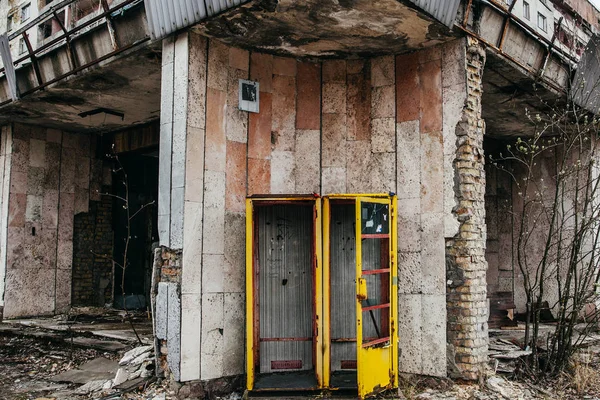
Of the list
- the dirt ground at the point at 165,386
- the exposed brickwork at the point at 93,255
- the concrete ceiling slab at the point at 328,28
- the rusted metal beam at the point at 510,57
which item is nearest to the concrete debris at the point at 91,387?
the dirt ground at the point at 165,386

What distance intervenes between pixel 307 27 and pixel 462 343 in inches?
167

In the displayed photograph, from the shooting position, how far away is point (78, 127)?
12.2 meters

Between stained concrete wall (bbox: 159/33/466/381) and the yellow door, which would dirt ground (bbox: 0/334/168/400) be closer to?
stained concrete wall (bbox: 159/33/466/381)

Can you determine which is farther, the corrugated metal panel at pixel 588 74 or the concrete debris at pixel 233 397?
the corrugated metal panel at pixel 588 74

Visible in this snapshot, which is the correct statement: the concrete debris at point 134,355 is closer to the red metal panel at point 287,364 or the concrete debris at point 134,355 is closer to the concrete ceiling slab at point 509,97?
the red metal panel at point 287,364

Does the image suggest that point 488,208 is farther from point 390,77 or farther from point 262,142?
point 262,142

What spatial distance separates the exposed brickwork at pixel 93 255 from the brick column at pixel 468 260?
8244mm

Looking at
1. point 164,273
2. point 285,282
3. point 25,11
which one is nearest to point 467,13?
point 285,282

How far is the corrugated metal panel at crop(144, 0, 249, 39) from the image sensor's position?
21.2 feet

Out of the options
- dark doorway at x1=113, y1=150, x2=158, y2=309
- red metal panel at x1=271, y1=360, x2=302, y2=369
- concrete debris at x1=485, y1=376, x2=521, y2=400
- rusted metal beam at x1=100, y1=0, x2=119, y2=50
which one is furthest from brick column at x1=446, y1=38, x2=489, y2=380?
dark doorway at x1=113, y1=150, x2=158, y2=309

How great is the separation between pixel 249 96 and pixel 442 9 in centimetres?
261

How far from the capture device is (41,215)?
1202 cm

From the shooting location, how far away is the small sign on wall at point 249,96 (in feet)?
24.4

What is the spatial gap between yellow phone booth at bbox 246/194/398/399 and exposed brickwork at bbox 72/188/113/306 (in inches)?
254
